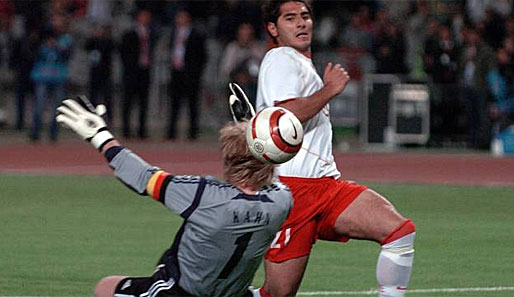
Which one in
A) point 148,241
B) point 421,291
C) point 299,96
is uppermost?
point 299,96

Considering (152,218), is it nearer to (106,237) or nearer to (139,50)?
(106,237)

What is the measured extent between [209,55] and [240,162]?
23.8m

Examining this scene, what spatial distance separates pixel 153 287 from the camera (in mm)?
7230

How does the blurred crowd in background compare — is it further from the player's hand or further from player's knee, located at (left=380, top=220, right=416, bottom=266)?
player's knee, located at (left=380, top=220, right=416, bottom=266)

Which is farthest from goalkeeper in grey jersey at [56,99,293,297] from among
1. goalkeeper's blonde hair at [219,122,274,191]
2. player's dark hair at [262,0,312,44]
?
player's dark hair at [262,0,312,44]

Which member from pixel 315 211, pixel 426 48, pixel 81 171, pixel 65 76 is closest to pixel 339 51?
pixel 426 48

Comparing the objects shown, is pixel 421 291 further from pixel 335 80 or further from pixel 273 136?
pixel 273 136

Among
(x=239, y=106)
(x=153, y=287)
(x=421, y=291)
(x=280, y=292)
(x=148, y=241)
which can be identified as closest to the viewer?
(x=153, y=287)

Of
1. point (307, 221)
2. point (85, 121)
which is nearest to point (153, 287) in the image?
point (85, 121)

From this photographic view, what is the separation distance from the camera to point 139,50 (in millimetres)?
28234

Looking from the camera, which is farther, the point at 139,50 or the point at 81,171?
the point at 139,50

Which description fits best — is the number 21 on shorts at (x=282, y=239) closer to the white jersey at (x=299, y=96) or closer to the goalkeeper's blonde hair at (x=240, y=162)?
the white jersey at (x=299, y=96)

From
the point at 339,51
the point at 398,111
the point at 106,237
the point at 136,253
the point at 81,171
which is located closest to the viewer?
the point at 136,253

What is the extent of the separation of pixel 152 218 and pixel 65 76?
1171cm
